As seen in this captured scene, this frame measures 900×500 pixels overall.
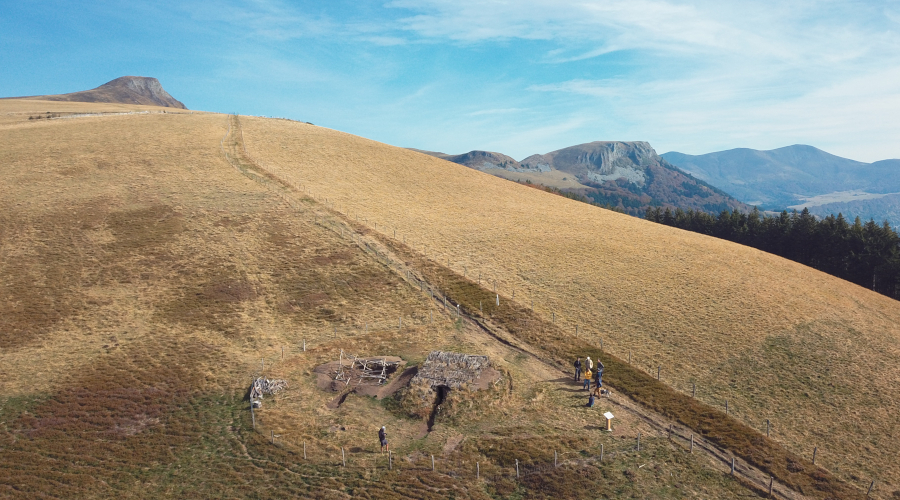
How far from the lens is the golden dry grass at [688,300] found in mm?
30781

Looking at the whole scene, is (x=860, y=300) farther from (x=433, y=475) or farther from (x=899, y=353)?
(x=433, y=475)

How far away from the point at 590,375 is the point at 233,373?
24.1 metres

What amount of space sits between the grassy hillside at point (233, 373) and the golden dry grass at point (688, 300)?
8068mm

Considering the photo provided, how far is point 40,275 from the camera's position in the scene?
4016 centimetres

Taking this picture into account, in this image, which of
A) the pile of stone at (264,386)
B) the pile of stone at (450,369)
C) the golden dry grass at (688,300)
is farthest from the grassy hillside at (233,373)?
the golden dry grass at (688,300)

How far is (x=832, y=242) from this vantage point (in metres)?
82.6

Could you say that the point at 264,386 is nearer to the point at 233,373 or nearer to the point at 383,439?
the point at 233,373

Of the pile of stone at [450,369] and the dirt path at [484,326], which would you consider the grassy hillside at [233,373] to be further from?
the pile of stone at [450,369]

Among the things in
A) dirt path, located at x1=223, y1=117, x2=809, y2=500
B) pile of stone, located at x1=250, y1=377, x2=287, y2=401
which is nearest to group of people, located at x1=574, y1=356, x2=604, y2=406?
dirt path, located at x1=223, y1=117, x2=809, y2=500

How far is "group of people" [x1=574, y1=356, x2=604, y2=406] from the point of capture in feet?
99.6

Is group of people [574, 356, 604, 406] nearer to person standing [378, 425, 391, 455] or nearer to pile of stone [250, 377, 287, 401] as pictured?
person standing [378, 425, 391, 455]

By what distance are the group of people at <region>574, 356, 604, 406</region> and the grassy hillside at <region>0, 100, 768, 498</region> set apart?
0.98m

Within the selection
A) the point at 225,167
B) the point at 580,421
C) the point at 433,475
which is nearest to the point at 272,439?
the point at 433,475

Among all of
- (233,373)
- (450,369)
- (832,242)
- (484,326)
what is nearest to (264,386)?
(233,373)
